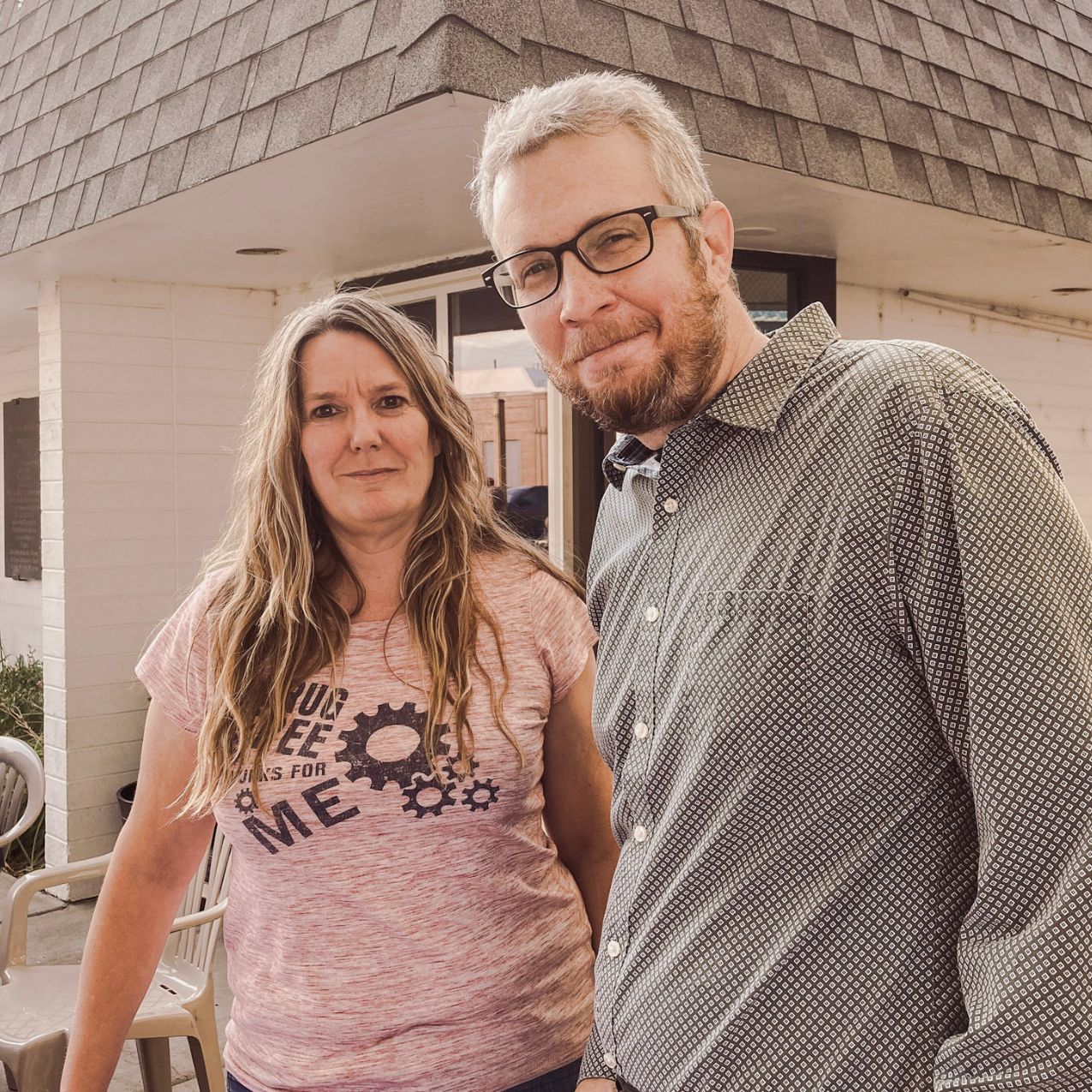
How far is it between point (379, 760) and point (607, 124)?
92cm

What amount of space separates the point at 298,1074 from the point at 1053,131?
4.54m

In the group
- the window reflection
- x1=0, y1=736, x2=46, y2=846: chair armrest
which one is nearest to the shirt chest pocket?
x1=0, y1=736, x2=46, y2=846: chair armrest

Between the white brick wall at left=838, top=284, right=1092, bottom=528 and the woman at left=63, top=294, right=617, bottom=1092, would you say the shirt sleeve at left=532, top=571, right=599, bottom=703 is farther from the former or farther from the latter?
the white brick wall at left=838, top=284, right=1092, bottom=528

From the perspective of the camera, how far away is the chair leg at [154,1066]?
2.84 m

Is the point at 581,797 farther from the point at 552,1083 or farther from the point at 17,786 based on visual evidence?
the point at 17,786

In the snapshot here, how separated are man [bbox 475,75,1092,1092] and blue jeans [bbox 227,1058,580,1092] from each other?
0.87 ft

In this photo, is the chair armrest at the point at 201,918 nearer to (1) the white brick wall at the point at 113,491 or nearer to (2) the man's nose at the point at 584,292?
(2) the man's nose at the point at 584,292

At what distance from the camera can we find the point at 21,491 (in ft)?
27.5

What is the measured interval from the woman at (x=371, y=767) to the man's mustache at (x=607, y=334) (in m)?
0.51

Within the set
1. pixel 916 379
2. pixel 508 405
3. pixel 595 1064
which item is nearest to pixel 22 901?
pixel 595 1064

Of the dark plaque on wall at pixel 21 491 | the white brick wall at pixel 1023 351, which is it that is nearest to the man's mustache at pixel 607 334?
the white brick wall at pixel 1023 351

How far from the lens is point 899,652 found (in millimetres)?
1039

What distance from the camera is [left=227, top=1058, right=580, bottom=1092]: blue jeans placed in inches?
62.6

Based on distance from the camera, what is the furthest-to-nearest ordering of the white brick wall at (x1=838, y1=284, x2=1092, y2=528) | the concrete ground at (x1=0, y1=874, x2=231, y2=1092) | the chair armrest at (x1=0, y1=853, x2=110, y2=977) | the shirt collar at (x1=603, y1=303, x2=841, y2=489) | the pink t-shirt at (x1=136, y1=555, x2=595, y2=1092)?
1. the white brick wall at (x1=838, y1=284, x2=1092, y2=528)
2. the concrete ground at (x1=0, y1=874, x2=231, y2=1092)
3. the chair armrest at (x1=0, y1=853, x2=110, y2=977)
4. the pink t-shirt at (x1=136, y1=555, x2=595, y2=1092)
5. the shirt collar at (x1=603, y1=303, x2=841, y2=489)
